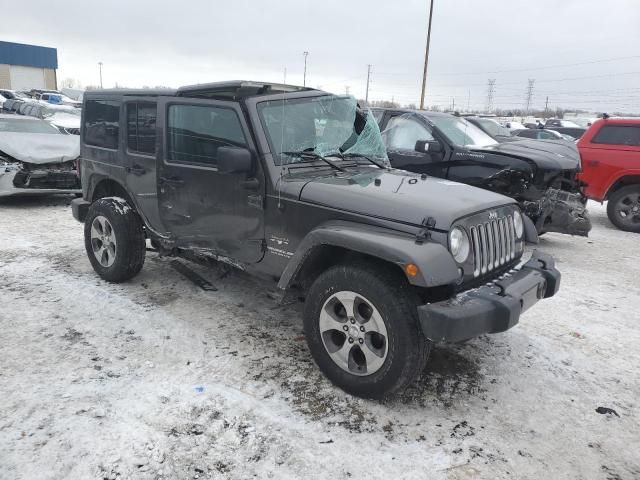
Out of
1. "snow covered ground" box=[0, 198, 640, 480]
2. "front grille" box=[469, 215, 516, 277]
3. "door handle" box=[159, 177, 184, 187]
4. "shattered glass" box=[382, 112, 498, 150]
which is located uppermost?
"shattered glass" box=[382, 112, 498, 150]

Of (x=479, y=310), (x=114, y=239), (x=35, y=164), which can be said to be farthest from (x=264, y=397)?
(x=35, y=164)

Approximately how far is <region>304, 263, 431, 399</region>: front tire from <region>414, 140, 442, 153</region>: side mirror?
4003mm

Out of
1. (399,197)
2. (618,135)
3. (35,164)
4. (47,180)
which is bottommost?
(47,180)

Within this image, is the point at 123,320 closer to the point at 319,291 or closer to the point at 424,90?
the point at 319,291

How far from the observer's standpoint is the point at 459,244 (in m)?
3.05

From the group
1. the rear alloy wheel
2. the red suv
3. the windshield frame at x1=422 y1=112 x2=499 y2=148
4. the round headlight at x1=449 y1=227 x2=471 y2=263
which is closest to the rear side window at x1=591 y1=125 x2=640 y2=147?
the red suv

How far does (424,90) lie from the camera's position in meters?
29.4

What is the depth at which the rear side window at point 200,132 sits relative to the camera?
3879 mm

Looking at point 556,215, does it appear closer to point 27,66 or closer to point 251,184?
point 251,184

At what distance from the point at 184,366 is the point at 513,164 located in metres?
5.29

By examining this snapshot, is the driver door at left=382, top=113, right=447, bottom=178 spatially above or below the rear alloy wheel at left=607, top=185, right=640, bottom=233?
above

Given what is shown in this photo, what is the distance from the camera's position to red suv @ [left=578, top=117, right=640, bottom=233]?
28.1 ft

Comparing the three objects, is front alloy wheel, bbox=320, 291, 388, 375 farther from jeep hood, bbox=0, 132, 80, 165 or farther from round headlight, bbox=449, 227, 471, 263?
jeep hood, bbox=0, 132, 80, 165

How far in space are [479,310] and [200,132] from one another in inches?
104
